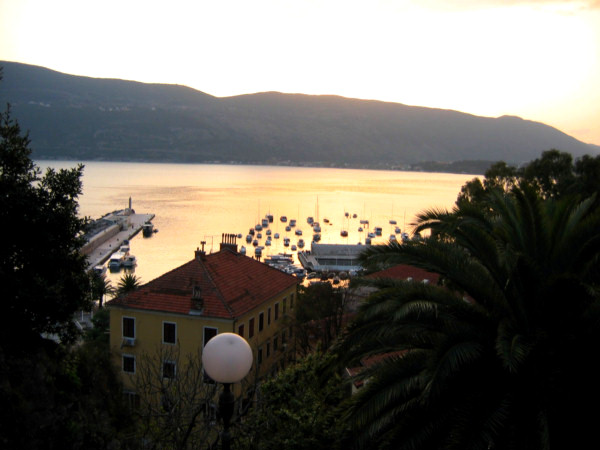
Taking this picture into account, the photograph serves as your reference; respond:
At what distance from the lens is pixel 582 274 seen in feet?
16.2

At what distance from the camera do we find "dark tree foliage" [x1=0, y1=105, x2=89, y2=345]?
6.63m

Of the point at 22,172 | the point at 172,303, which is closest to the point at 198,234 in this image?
the point at 172,303

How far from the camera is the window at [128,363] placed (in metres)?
16.7

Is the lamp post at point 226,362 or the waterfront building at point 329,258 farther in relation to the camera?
the waterfront building at point 329,258

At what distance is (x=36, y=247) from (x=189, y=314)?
30.6 ft

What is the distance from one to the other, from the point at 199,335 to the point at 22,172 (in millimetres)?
9745

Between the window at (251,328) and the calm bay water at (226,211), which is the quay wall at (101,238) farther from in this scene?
the window at (251,328)

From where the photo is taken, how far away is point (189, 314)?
52.9ft

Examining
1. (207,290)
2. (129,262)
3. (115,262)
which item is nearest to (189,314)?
(207,290)

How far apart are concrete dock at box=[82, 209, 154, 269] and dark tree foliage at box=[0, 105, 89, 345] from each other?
48.7m

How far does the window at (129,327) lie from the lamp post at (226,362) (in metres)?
13.9

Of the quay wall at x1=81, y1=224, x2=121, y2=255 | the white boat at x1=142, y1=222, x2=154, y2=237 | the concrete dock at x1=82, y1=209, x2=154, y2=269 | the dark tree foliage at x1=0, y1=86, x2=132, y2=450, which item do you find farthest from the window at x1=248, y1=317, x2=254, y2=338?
the white boat at x1=142, y1=222, x2=154, y2=237

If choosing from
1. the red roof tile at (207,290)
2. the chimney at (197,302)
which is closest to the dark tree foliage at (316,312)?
the red roof tile at (207,290)

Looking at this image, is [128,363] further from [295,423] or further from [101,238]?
[101,238]
